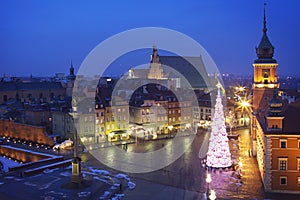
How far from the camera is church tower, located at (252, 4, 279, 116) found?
4256 centimetres

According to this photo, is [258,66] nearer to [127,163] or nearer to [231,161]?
[231,161]

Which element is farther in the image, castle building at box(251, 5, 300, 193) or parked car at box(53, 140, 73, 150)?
parked car at box(53, 140, 73, 150)

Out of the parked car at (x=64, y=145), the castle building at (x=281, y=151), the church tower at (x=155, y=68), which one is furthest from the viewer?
the church tower at (x=155, y=68)

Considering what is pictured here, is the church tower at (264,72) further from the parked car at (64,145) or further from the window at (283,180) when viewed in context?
the parked car at (64,145)

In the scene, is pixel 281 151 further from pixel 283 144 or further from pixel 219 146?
pixel 219 146

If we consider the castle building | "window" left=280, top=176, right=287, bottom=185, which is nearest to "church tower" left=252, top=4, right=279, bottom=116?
the castle building

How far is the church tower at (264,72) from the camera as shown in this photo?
140 ft

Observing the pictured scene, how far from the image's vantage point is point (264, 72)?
141ft

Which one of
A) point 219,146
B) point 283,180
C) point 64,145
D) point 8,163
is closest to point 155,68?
point 64,145

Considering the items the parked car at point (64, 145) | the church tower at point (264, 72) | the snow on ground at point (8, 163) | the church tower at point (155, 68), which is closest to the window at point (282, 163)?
the church tower at point (264, 72)

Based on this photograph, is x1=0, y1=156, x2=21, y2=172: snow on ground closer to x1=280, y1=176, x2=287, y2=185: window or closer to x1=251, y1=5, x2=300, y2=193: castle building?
x1=251, y1=5, x2=300, y2=193: castle building

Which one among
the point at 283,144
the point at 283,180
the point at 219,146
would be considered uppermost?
the point at 283,144

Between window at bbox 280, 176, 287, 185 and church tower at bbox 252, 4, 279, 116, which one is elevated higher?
church tower at bbox 252, 4, 279, 116

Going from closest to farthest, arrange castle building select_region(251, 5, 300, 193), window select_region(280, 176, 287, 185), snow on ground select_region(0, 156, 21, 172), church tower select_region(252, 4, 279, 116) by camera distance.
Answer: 1. castle building select_region(251, 5, 300, 193)
2. window select_region(280, 176, 287, 185)
3. snow on ground select_region(0, 156, 21, 172)
4. church tower select_region(252, 4, 279, 116)
